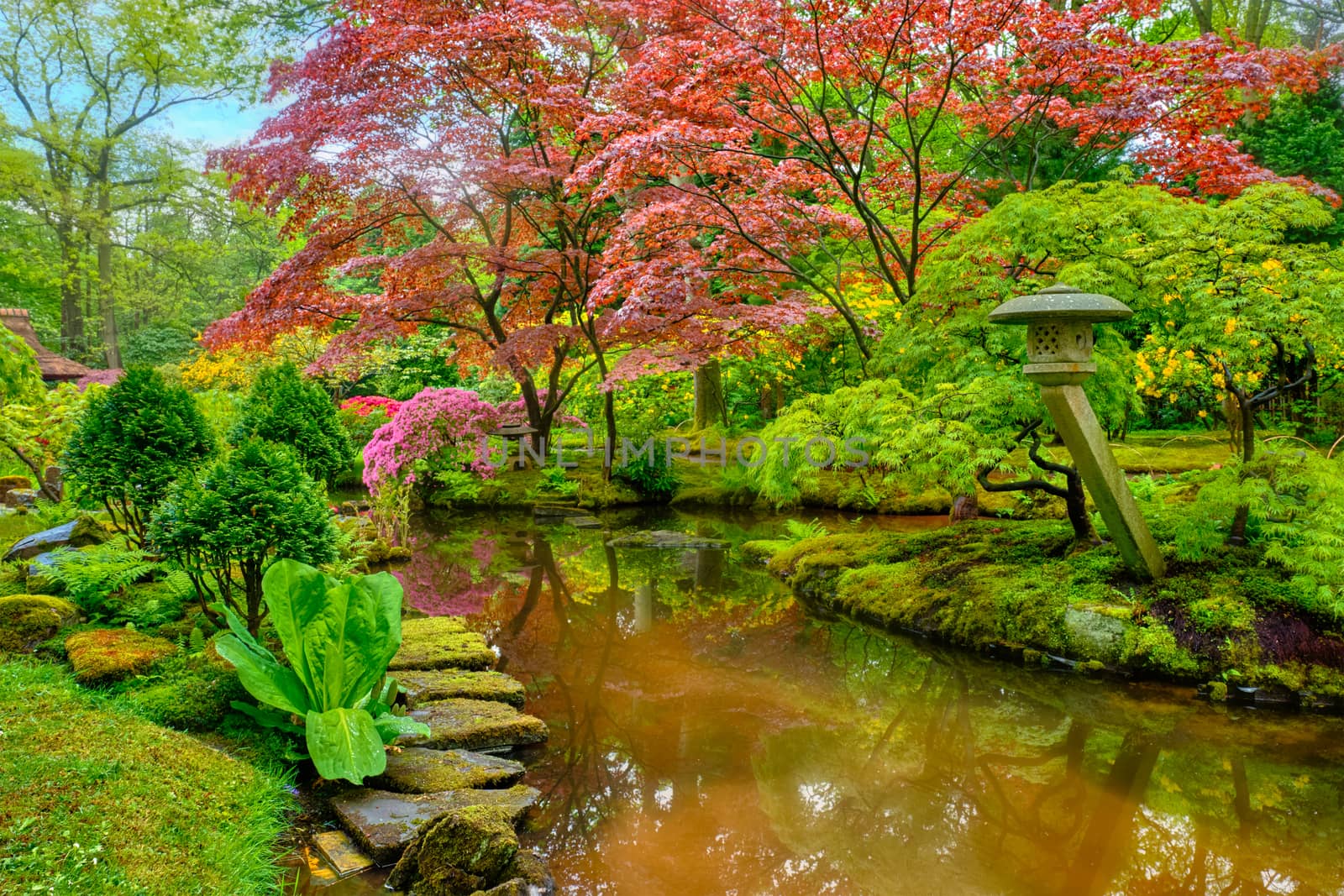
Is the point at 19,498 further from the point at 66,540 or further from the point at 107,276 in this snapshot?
the point at 107,276

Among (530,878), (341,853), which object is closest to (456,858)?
(530,878)

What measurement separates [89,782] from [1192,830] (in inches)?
146

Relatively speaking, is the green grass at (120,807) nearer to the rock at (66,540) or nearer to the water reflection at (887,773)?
the water reflection at (887,773)

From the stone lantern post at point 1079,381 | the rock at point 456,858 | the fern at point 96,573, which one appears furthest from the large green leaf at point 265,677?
the stone lantern post at point 1079,381

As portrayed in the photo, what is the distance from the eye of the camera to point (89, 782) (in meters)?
2.31

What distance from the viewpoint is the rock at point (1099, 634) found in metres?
4.45

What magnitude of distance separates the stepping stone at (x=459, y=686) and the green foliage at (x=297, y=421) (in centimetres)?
273

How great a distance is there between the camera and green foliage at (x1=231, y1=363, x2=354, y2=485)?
242 inches

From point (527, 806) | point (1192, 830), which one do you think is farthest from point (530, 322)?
point (1192, 830)

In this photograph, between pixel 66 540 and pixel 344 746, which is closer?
pixel 344 746

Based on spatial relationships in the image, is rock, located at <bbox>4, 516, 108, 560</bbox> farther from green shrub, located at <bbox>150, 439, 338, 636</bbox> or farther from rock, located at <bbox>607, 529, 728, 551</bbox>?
rock, located at <bbox>607, 529, 728, 551</bbox>

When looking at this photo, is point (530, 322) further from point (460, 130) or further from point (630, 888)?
point (630, 888)

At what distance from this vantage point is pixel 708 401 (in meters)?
13.0

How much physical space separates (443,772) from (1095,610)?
12.4 ft
